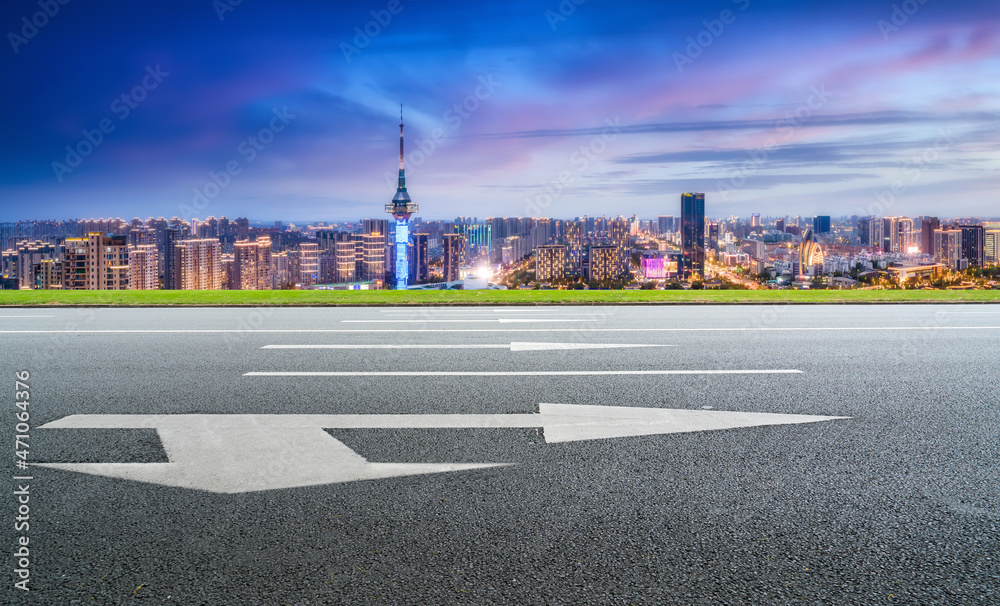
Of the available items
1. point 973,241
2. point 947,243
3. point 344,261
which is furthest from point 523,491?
point 344,261

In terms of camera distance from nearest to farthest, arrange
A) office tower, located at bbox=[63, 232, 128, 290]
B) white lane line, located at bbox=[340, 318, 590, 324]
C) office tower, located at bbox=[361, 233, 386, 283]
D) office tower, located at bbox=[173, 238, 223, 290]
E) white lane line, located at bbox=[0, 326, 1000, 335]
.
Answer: white lane line, located at bbox=[0, 326, 1000, 335] → white lane line, located at bbox=[340, 318, 590, 324] → office tower, located at bbox=[63, 232, 128, 290] → office tower, located at bbox=[173, 238, 223, 290] → office tower, located at bbox=[361, 233, 386, 283]

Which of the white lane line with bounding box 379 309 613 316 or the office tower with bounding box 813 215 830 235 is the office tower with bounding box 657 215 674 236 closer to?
the office tower with bounding box 813 215 830 235

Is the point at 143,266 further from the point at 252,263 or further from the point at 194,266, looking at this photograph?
the point at 252,263

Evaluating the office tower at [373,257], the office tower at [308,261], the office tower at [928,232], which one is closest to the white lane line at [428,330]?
the office tower at [928,232]

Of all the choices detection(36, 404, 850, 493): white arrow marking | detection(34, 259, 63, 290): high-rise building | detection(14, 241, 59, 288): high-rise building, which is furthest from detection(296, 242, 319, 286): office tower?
detection(36, 404, 850, 493): white arrow marking

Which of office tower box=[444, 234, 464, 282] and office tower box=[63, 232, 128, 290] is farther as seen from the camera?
office tower box=[444, 234, 464, 282]

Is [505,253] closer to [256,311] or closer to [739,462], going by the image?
[256,311]

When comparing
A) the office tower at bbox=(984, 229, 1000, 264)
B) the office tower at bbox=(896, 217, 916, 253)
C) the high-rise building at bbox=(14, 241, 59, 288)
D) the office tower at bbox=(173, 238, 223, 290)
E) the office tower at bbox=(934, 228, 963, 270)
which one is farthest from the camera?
the office tower at bbox=(896, 217, 916, 253)
